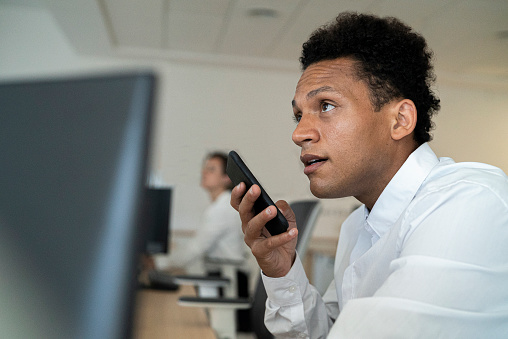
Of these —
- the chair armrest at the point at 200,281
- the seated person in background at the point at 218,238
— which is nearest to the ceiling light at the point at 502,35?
the seated person in background at the point at 218,238

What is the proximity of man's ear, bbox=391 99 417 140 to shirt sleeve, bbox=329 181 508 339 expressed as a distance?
15.2 inches

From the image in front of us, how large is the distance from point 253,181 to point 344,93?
1.08ft

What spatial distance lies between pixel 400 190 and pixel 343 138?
18 cm

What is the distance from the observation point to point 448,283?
2.18 feet

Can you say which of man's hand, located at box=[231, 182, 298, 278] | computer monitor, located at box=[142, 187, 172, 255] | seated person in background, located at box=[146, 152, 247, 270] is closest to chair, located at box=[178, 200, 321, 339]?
man's hand, located at box=[231, 182, 298, 278]

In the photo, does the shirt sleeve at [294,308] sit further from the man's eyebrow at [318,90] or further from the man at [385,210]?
the man's eyebrow at [318,90]

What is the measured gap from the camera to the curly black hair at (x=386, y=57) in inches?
45.0

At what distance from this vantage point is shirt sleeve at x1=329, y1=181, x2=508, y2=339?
0.66m

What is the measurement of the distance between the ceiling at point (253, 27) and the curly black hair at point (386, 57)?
2670 millimetres

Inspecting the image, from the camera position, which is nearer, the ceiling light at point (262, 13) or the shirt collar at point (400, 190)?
the shirt collar at point (400, 190)

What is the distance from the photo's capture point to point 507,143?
223 inches

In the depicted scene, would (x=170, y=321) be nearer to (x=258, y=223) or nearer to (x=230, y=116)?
(x=258, y=223)

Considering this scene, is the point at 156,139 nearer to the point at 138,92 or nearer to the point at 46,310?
the point at 138,92

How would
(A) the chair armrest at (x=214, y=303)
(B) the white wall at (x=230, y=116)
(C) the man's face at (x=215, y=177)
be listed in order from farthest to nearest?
(B) the white wall at (x=230, y=116) < (C) the man's face at (x=215, y=177) < (A) the chair armrest at (x=214, y=303)
